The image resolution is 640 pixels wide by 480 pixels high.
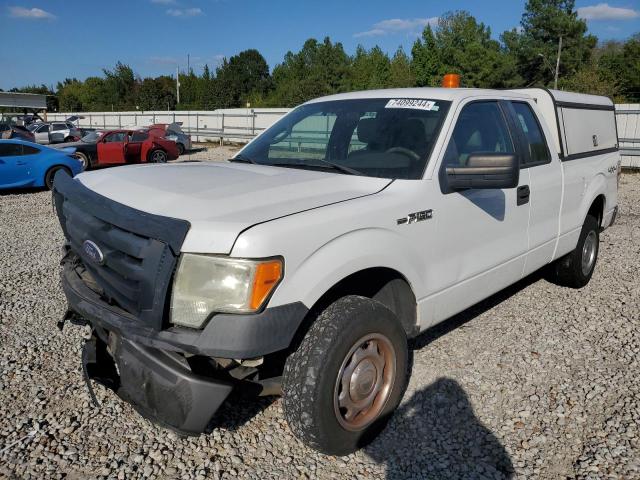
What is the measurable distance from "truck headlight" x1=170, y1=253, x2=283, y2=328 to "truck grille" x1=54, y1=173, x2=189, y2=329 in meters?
0.07

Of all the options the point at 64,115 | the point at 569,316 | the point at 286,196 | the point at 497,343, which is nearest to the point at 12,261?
the point at 286,196

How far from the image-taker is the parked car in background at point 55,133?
26.6 metres

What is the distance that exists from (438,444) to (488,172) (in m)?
1.56

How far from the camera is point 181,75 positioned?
84.7m

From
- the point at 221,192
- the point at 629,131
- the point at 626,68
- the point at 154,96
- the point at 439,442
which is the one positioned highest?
the point at 626,68

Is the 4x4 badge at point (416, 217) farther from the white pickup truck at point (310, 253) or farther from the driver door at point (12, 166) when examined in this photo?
the driver door at point (12, 166)

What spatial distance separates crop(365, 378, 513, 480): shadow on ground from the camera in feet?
9.06

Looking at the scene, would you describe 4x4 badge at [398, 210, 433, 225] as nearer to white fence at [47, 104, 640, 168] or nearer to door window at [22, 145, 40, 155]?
white fence at [47, 104, 640, 168]

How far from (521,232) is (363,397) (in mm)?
1984

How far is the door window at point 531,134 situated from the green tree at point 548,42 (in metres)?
54.5

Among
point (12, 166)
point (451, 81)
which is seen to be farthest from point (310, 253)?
point (12, 166)

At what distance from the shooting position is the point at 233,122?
1268 inches

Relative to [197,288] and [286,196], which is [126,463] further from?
[286,196]

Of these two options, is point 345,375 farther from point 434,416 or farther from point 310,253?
point 434,416
